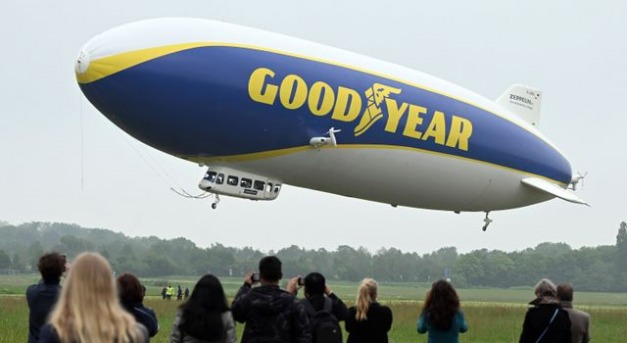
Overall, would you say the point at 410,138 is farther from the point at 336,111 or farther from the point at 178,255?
the point at 178,255

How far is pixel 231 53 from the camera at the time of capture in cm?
2539

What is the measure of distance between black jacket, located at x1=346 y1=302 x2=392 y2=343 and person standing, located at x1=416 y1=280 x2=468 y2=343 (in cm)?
75

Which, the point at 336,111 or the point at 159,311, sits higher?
the point at 336,111

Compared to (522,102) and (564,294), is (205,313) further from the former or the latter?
(522,102)

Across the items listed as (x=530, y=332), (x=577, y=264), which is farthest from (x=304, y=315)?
(x=577, y=264)

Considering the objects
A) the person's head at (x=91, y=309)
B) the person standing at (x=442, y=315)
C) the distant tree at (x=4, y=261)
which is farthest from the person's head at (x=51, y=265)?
the distant tree at (x=4, y=261)

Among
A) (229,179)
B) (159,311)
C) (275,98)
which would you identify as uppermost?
(275,98)

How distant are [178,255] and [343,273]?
11.3 m

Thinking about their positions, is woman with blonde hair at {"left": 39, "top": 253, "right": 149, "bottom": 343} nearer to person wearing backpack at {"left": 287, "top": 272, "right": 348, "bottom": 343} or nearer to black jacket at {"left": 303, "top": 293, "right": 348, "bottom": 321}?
person wearing backpack at {"left": 287, "top": 272, "right": 348, "bottom": 343}

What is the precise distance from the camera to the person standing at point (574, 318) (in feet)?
45.8

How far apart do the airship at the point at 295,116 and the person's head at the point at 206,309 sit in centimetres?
1469

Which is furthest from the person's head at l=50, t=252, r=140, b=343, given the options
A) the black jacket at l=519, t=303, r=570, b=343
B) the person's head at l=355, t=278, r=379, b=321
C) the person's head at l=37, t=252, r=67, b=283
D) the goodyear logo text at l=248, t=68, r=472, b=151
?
the goodyear logo text at l=248, t=68, r=472, b=151

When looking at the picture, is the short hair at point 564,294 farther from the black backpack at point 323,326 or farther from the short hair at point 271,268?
the short hair at point 271,268

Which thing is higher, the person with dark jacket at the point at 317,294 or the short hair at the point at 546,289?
the short hair at the point at 546,289
